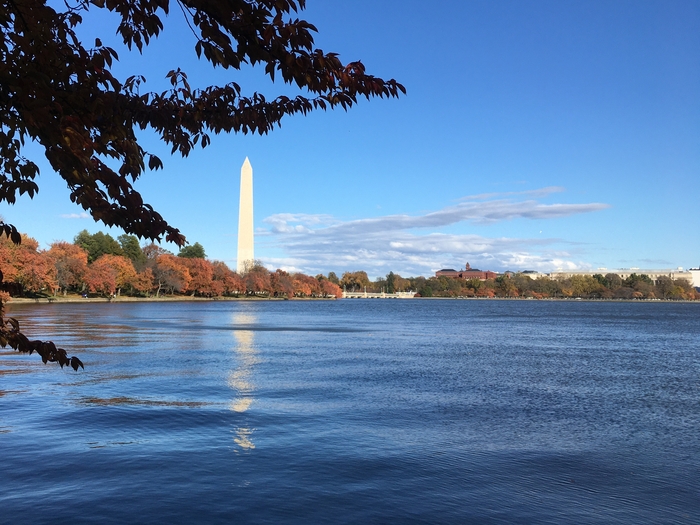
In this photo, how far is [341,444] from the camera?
11.5 metres

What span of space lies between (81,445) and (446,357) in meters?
20.3

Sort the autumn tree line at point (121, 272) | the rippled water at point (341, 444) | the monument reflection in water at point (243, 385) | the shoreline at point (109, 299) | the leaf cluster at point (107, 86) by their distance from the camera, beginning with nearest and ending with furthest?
the leaf cluster at point (107, 86), the rippled water at point (341, 444), the monument reflection in water at point (243, 385), the autumn tree line at point (121, 272), the shoreline at point (109, 299)

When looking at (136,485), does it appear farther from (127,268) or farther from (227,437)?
(127,268)

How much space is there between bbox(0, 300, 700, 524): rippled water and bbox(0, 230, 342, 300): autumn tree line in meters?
67.6

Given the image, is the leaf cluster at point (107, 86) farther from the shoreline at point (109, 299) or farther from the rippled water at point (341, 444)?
the shoreline at point (109, 299)

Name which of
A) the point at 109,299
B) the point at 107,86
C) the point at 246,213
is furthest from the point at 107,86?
the point at 109,299

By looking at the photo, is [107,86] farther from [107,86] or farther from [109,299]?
[109,299]

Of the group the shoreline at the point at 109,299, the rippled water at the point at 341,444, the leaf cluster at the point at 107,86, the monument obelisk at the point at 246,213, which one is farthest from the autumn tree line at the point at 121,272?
the leaf cluster at the point at 107,86

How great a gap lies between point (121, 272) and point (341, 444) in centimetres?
12116

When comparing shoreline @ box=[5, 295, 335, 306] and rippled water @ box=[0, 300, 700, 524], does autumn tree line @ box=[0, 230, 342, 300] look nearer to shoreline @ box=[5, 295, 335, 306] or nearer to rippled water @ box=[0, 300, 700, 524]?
shoreline @ box=[5, 295, 335, 306]

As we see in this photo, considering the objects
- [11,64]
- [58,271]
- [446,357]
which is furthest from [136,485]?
[58,271]

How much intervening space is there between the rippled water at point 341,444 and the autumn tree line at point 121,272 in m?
67.6

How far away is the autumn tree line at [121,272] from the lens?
90.6m

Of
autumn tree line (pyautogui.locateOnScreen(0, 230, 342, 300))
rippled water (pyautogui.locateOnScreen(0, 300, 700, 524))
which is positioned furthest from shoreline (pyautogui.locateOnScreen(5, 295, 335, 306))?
rippled water (pyautogui.locateOnScreen(0, 300, 700, 524))
